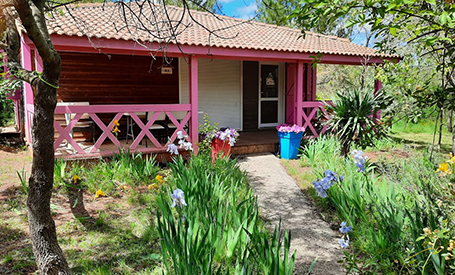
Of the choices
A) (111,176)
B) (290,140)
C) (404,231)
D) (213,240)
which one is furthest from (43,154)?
(290,140)

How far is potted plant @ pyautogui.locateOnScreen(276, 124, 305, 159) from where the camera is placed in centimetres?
762

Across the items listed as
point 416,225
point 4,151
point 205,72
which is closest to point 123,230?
point 416,225

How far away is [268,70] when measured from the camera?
36.0 feet

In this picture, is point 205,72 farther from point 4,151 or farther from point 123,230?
point 123,230

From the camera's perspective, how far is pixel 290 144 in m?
7.66

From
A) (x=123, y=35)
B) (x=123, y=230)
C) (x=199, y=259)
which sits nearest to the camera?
(x=199, y=259)

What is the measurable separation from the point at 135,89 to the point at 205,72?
2242 millimetres

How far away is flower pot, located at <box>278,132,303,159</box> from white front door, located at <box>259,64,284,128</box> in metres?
3.30

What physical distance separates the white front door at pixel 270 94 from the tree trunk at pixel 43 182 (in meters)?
8.76

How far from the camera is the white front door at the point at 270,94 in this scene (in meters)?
11.0

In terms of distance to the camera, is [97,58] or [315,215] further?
[97,58]

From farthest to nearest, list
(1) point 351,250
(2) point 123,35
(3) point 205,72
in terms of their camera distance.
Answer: (3) point 205,72 < (2) point 123,35 < (1) point 351,250

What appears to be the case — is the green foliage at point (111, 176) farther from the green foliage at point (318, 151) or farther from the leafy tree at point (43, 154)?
the green foliage at point (318, 151)

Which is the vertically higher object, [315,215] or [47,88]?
[47,88]
